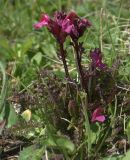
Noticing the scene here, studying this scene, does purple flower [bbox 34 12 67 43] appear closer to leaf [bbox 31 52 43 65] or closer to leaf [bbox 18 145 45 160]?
leaf [bbox 18 145 45 160]

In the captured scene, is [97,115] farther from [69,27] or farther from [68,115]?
[69,27]

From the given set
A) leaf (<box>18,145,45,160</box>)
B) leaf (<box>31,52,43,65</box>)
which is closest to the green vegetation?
leaf (<box>18,145,45,160</box>)

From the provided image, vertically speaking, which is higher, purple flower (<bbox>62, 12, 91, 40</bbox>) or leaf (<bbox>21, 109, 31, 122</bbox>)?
purple flower (<bbox>62, 12, 91, 40</bbox>)

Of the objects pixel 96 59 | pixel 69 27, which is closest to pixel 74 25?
pixel 69 27

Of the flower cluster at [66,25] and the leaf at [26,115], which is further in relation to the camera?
the leaf at [26,115]

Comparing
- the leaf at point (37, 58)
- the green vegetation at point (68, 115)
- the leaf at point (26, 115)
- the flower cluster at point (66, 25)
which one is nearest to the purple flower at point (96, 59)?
the green vegetation at point (68, 115)

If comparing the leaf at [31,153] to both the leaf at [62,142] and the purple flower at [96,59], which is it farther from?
the purple flower at [96,59]
